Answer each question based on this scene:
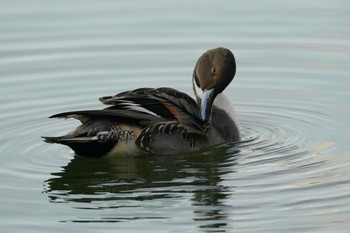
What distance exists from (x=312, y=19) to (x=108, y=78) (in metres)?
3.33

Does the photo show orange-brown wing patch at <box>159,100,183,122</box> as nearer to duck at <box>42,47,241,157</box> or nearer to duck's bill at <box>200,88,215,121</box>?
duck at <box>42,47,241,157</box>

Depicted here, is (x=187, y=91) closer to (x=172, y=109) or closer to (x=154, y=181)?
(x=172, y=109)

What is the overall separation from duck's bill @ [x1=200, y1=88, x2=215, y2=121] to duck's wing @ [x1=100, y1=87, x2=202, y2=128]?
7cm

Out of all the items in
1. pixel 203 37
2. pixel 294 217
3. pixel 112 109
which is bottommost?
pixel 294 217

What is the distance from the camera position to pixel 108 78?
17062 mm

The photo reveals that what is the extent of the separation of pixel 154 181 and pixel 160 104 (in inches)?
45.1

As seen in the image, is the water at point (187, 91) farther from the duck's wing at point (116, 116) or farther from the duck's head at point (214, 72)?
the duck's head at point (214, 72)

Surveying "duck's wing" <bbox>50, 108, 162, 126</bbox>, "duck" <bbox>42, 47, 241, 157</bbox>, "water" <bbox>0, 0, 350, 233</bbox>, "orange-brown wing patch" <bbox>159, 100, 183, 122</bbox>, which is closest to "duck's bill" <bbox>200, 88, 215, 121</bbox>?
"duck" <bbox>42, 47, 241, 157</bbox>

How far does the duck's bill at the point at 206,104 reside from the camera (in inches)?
573

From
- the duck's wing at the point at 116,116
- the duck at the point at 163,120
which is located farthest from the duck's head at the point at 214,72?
the duck's wing at the point at 116,116

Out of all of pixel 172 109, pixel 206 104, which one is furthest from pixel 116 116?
pixel 206 104

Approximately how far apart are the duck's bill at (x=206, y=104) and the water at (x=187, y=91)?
1.32ft

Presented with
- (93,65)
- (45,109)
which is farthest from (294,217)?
(93,65)

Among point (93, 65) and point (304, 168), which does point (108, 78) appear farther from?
point (304, 168)
